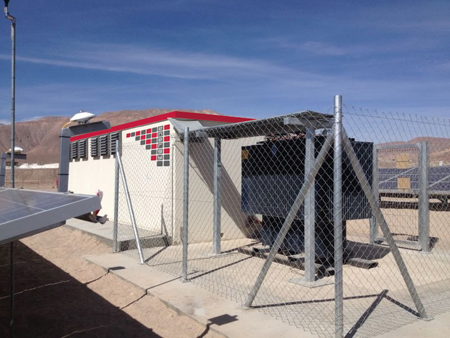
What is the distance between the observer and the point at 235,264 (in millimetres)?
7305

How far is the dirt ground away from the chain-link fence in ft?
2.68

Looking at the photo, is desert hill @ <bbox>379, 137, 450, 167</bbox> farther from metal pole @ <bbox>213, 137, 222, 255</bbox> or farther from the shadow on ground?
the shadow on ground

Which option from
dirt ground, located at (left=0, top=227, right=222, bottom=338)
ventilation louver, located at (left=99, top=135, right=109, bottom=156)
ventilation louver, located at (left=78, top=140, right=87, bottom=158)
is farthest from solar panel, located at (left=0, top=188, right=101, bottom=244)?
ventilation louver, located at (left=78, top=140, right=87, bottom=158)

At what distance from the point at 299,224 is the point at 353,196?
101 centimetres

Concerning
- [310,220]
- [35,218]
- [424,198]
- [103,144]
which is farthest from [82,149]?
[35,218]

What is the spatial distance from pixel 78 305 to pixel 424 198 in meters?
6.57

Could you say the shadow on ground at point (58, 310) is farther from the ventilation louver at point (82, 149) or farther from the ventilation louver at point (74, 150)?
the ventilation louver at point (74, 150)

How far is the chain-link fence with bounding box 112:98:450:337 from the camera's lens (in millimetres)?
4402

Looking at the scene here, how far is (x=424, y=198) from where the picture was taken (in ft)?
27.7

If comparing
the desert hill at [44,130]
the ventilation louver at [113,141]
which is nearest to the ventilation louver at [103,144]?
the ventilation louver at [113,141]

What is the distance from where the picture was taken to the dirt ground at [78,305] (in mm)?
4734

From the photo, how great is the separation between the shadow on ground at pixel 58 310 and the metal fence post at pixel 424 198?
19.7ft

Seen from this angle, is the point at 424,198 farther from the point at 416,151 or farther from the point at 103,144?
the point at 103,144

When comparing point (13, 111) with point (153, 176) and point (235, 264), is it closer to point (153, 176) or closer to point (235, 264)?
point (153, 176)
